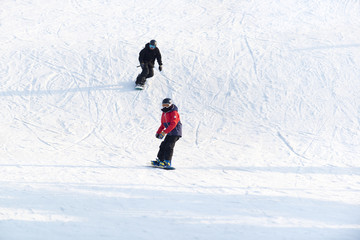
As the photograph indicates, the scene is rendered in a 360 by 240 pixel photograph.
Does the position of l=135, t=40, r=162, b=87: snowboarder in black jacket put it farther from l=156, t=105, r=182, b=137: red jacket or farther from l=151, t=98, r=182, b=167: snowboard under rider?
l=156, t=105, r=182, b=137: red jacket

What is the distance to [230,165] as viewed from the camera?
808 centimetres

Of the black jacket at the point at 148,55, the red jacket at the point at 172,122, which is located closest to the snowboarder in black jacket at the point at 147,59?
the black jacket at the point at 148,55

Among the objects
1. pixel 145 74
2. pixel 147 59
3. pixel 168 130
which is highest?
pixel 147 59

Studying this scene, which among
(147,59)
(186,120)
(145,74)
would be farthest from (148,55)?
(186,120)

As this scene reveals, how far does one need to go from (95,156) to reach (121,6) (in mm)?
11512

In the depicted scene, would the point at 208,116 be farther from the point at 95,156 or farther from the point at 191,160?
the point at 95,156

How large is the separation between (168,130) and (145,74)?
4.52 metres

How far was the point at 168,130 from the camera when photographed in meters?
7.16

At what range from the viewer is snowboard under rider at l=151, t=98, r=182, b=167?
7137mm

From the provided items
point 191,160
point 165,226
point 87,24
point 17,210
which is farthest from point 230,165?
point 87,24

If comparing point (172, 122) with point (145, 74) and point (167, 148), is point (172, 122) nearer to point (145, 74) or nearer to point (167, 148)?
point (167, 148)

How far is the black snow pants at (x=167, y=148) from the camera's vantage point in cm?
741

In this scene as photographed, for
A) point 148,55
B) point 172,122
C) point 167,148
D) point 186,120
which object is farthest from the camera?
point 148,55

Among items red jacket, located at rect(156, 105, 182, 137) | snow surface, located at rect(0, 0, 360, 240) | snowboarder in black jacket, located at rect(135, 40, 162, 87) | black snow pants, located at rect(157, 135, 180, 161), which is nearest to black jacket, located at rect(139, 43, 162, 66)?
snowboarder in black jacket, located at rect(135, 40, 162, 87)
